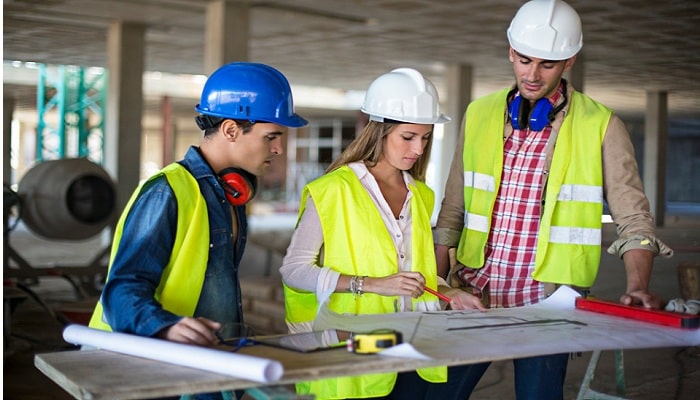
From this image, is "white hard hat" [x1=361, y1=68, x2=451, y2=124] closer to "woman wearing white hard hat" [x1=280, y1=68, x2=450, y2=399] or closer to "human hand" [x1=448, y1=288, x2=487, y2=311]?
"woman wearing white hard hat" [x1=280, y1=68, x2=450, y2=399]

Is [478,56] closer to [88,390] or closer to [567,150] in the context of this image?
[567,150]

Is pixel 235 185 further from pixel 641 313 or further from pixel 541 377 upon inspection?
pixel 641 313

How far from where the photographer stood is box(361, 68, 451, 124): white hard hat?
326cm

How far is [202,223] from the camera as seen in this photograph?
2.65m

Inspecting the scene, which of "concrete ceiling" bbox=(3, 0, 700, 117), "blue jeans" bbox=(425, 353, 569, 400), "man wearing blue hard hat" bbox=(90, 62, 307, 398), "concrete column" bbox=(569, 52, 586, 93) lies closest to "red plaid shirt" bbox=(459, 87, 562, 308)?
"blue jeans" bbox=(425, 353, 569, 400)

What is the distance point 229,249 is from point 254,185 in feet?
0.77

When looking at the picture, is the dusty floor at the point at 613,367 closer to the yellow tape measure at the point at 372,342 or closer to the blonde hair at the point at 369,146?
the blonde hair at the point at 369,146

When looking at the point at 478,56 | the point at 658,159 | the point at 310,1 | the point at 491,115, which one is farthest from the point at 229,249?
the point at 478,56

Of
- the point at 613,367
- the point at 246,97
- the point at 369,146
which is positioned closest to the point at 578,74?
the point at 613,367

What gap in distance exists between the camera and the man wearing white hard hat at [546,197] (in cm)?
320

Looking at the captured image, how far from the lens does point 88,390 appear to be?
6.27 feet

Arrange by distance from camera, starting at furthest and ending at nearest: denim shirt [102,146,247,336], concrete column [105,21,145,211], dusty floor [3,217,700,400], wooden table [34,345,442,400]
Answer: concrete column [105,21,145,211] → dusty floor [3,217,700,400] → denim shirt [102,146,247,336] → wooden table [34,345,442,400]

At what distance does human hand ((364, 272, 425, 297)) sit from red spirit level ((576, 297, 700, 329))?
1.97 feet

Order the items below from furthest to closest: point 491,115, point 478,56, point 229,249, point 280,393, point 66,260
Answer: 1. point 478,56
2. point 66,260
3. point 491,115
4. point 229,249
5. point 280,393
